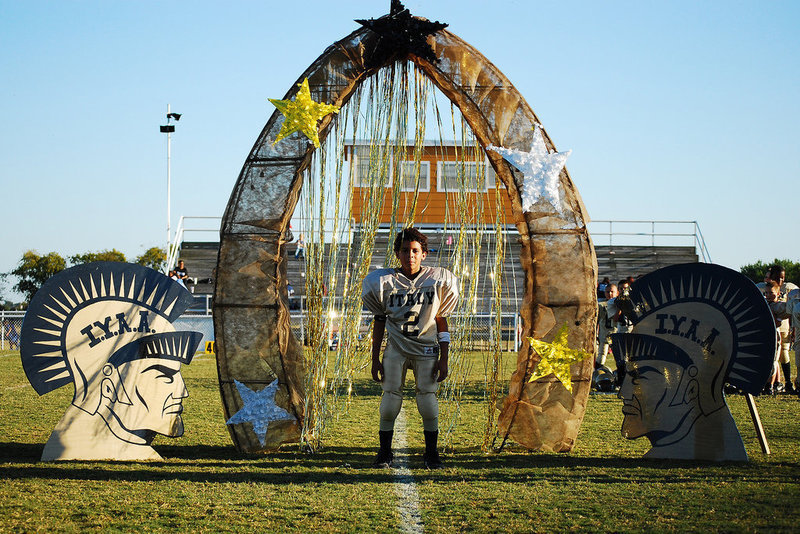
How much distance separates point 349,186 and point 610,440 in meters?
2.80

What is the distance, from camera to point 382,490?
4.15m

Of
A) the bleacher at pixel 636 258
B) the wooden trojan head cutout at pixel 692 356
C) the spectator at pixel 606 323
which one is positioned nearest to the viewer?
the wooden trojan head cutout at pixel 692 356

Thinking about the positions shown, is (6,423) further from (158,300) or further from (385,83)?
(385,83)

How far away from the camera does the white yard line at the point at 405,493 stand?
137 inches

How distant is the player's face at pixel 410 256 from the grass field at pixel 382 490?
1.26 meters

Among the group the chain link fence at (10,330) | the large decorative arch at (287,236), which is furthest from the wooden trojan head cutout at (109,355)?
the chain link fence at (10,330)

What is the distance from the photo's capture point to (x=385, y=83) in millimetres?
5625

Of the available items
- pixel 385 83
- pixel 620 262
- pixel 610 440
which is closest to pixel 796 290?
pixel 610 440

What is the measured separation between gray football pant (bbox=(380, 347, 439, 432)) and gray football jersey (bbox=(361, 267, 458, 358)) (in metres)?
0.06

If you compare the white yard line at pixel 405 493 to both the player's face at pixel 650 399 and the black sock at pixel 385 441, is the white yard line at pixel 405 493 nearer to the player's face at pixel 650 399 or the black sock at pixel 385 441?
the black sock at pixel 385 441

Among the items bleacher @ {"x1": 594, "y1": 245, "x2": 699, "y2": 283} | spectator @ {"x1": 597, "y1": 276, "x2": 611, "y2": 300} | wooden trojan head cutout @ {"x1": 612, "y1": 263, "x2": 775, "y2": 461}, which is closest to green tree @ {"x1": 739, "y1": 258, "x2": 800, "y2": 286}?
bleacher @ {"x1": 594, "y1": 245, "x2": 699, "y2": 283}

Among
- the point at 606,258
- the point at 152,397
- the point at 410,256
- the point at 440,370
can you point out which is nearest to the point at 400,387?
the point at 440,370

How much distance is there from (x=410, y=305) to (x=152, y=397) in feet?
6.15

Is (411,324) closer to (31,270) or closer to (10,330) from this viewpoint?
(10,330)
